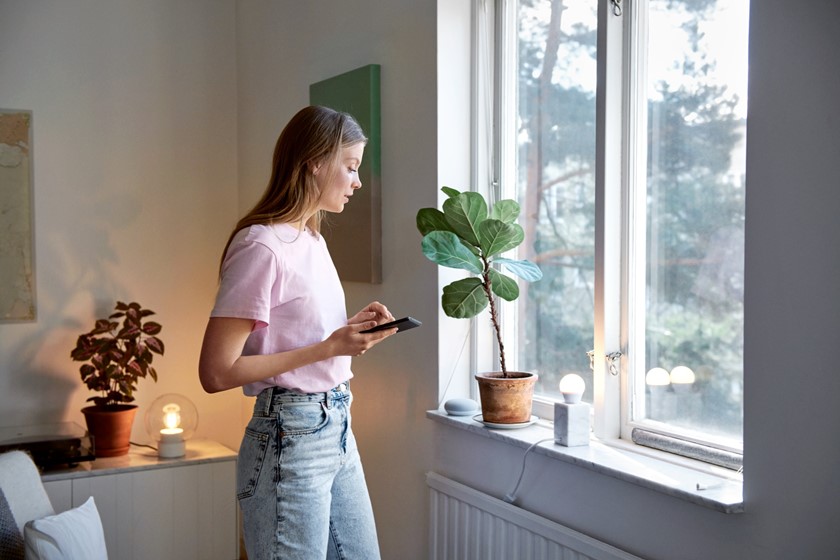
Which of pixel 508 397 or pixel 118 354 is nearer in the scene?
pixel 508 397

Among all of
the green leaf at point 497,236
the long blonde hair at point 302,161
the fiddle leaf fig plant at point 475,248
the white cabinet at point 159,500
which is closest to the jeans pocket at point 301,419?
the long blonde hair at point 302,161

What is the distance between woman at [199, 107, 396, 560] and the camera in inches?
72.2

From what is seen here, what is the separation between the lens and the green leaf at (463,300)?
7.84ft

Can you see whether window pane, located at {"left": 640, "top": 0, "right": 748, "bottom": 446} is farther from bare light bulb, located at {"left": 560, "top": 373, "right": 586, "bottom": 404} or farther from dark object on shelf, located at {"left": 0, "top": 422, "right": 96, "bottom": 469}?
dark object on shelf, located at {"left": 0, "top": 422, "right": 96, "bottom": 469}

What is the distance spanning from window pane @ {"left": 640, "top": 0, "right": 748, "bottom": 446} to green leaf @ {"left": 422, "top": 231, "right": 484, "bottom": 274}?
0.46 metres

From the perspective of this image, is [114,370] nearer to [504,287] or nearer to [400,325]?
[504,287]

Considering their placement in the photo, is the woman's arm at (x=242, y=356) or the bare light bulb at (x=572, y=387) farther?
the bare light bulb at (x=572, y=387)

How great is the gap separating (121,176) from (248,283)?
2333 mm

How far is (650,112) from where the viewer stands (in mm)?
2232

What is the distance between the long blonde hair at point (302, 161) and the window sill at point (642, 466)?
858 millimetres

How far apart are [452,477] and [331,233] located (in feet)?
3.33

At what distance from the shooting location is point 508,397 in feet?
8.00

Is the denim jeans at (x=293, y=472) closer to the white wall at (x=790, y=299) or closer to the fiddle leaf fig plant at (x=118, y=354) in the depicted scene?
the white wall at (x=790, y=299)

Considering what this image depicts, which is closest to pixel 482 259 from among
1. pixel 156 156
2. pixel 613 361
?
pixel 613 361
